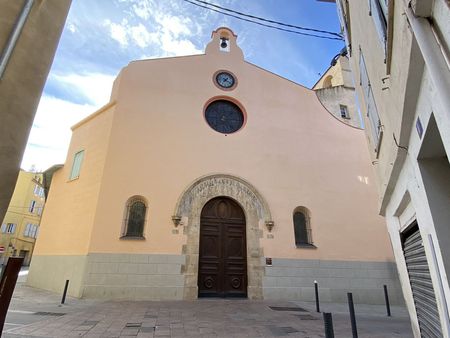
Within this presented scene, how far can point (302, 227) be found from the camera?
1090 centimetres

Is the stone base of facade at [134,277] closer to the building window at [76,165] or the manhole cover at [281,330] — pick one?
the building window at [76,165]

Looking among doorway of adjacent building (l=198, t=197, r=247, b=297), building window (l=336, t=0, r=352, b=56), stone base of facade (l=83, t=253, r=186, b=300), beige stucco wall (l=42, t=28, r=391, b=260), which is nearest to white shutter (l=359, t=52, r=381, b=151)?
building window (l=336, t=0, r=352, b=56)

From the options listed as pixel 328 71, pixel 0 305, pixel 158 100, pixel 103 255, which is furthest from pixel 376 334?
pixel 328 71

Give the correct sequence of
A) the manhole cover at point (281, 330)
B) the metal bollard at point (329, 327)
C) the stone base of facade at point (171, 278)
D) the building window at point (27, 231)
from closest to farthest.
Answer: the metal bollard at point (329, 327) → the manhole cover at point (281, 330) → the stone base of facade at point (171, 278) → the building window at point (27, 231)

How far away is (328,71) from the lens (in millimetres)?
20719

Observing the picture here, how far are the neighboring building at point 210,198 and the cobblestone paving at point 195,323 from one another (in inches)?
65.6

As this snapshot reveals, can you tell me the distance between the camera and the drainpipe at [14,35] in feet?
8.81

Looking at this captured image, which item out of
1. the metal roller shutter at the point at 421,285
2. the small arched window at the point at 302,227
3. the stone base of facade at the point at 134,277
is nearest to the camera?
the metal roller shutter at the point at 421,285

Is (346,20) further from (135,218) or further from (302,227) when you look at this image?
(135,218)

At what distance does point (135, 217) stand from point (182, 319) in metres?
4.43

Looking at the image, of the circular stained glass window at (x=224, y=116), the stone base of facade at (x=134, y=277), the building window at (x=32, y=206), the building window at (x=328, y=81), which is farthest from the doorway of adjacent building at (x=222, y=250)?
the building window at (x=32, y=206)

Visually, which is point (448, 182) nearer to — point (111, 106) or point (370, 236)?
point (370, 236)

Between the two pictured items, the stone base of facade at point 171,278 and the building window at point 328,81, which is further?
the building window at point 328,81

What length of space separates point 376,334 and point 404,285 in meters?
1.51
